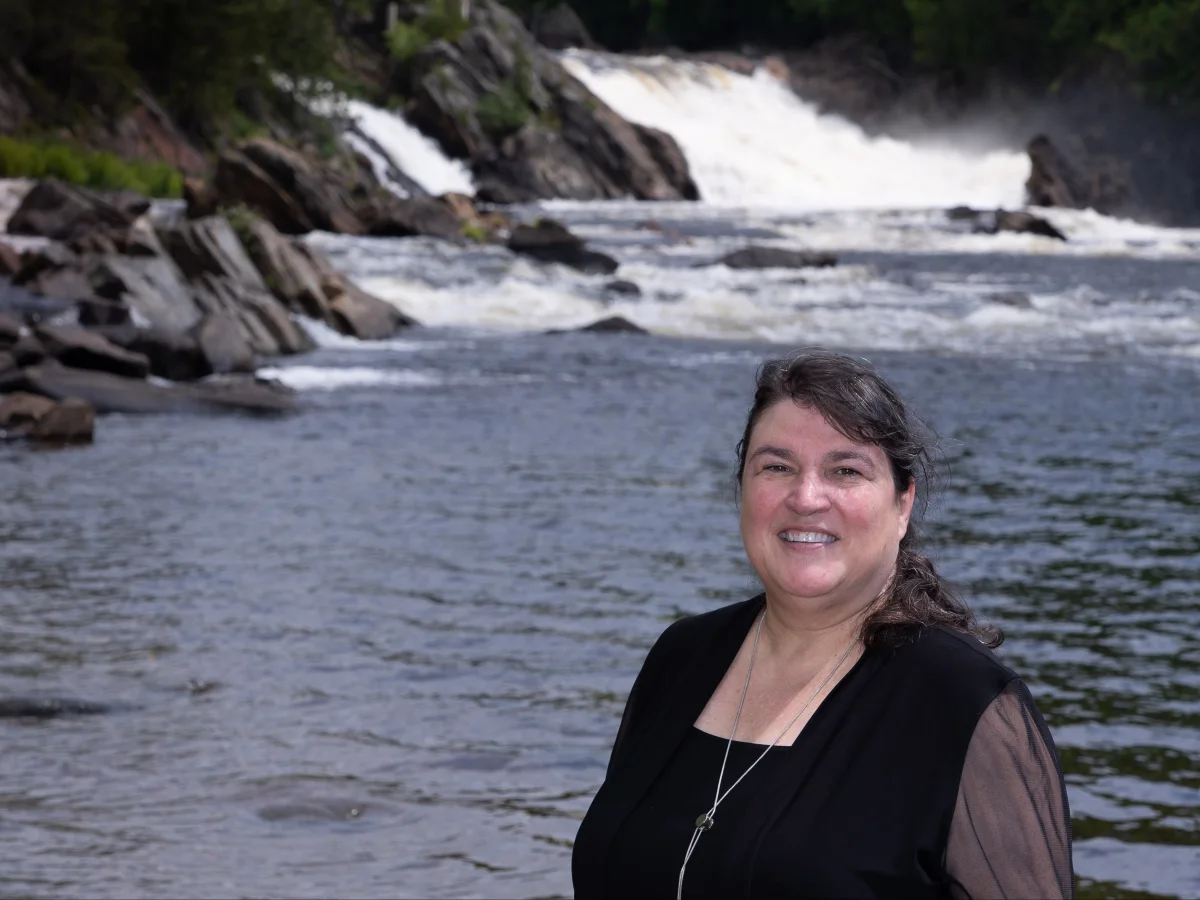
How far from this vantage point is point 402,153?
55500 millimetres

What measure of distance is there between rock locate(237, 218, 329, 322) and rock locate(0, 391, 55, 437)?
29.5ft

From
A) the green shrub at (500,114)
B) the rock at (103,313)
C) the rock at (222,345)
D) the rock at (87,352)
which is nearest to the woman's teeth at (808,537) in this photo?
the rock at (87,352)

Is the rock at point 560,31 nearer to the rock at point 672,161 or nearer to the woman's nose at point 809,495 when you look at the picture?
the rock at point 672,161

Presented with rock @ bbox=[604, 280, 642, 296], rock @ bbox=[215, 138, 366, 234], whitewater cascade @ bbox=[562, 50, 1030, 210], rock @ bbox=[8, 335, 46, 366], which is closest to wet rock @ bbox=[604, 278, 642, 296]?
rock @ bbox=[604, 280, 642, 296]

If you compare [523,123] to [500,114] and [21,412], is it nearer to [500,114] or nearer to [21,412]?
[500,114]

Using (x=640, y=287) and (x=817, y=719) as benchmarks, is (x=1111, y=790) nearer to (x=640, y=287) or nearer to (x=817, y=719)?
(x=817, y=719)

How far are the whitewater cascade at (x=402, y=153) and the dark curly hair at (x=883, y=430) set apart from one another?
4913 centimetres

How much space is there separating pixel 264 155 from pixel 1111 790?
3207 cm

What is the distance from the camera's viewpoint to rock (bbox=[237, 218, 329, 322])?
26.7m

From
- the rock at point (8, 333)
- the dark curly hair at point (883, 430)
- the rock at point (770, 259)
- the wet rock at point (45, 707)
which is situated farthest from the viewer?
the rock at point (770, 259)

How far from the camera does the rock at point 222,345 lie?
22.0 meters

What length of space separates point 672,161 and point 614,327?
1334 inches

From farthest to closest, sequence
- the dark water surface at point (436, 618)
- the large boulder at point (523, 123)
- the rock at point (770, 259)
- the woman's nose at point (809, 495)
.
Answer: the large boulder at point (523, 123) < the rock at point (770, 259) < the dark water surface at point (436, 618) < the woman's nose at point (809, 495)

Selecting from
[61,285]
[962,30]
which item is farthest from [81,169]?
[962,30]
